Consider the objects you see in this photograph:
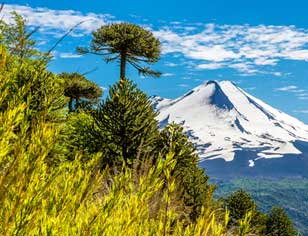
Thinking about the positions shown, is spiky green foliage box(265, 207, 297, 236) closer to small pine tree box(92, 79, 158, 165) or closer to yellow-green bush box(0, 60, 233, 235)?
small pine tree box(92, 79, 158, 165)

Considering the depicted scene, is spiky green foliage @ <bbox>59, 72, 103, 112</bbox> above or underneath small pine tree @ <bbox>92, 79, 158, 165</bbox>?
above

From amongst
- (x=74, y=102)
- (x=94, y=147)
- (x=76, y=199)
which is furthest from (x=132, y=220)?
(x=74, y=102)

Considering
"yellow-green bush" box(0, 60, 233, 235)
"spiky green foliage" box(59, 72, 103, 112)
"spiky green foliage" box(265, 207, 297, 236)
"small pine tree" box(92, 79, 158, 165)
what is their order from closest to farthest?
1. "yellow-green bush" box(0, 60, 233, 235)
2. "small pine tree" box(92, 79, 158, 165)
3. "spiky green foliage" box(59, 72, 103, 112)
4. "spiky green foliage" box(265, 207, 297, 236)

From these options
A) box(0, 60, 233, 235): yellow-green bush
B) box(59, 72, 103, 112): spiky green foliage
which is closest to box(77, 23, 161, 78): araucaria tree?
box(59, 72, 103, 112): spiky green foliage

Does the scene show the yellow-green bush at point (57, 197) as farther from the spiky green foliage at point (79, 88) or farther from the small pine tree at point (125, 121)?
the spiky green foliage at point (79, 88)

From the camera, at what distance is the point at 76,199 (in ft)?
9.51

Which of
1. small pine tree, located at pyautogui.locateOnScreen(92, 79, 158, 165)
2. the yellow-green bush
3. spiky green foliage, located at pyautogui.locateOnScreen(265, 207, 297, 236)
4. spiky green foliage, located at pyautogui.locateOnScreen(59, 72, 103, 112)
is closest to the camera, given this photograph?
the yellow-green bush

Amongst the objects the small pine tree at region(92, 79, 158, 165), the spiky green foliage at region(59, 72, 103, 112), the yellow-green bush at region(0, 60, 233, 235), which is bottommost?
the yellow-green bush at region(0, 60, 233, 235)

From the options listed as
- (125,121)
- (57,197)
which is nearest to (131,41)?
(125,121)

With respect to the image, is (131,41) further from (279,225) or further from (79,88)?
(279,225)

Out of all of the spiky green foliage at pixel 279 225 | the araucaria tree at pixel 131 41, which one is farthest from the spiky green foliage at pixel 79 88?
the spiky green foliage at pixel 279 225

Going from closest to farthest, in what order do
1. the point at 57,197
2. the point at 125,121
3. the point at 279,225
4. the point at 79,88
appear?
the point at 57,197, the point at 125,121, the point at 79,88, the point at 279,225

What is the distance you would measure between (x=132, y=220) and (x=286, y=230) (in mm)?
65352

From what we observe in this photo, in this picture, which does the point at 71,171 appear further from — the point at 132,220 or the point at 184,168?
the point at 184,168
